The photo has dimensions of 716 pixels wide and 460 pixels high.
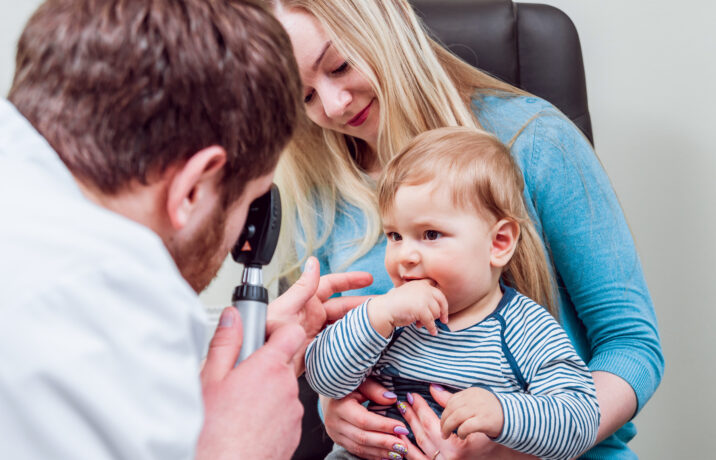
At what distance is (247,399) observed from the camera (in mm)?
804

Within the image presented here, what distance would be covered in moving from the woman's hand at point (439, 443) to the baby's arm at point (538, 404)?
64 millimetres

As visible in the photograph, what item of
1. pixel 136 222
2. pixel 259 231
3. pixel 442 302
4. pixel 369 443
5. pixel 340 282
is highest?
pixel 136 222

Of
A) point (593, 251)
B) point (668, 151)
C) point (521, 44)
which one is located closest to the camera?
point (593, 251)

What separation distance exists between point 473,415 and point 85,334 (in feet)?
1.75

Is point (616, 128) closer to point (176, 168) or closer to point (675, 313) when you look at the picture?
point (675, 313)

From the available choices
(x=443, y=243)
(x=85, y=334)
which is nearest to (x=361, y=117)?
(x=443, y=243)

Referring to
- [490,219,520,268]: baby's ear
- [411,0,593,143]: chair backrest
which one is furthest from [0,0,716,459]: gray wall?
[490,219,520,268]: baby's ear

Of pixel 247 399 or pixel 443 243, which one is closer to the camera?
pixel 247 399

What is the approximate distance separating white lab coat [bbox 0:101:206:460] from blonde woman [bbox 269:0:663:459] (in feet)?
1.81

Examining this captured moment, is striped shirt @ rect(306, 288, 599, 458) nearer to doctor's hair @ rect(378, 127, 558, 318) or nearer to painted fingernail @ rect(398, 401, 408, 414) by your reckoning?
painted fingernail @ rect(398, 401, 408, 414)

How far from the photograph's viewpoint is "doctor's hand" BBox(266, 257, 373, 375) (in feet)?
3.63

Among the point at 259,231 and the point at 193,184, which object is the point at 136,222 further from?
the point at 259,231

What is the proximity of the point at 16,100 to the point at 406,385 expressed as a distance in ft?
2.22

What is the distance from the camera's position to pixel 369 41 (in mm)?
1271
